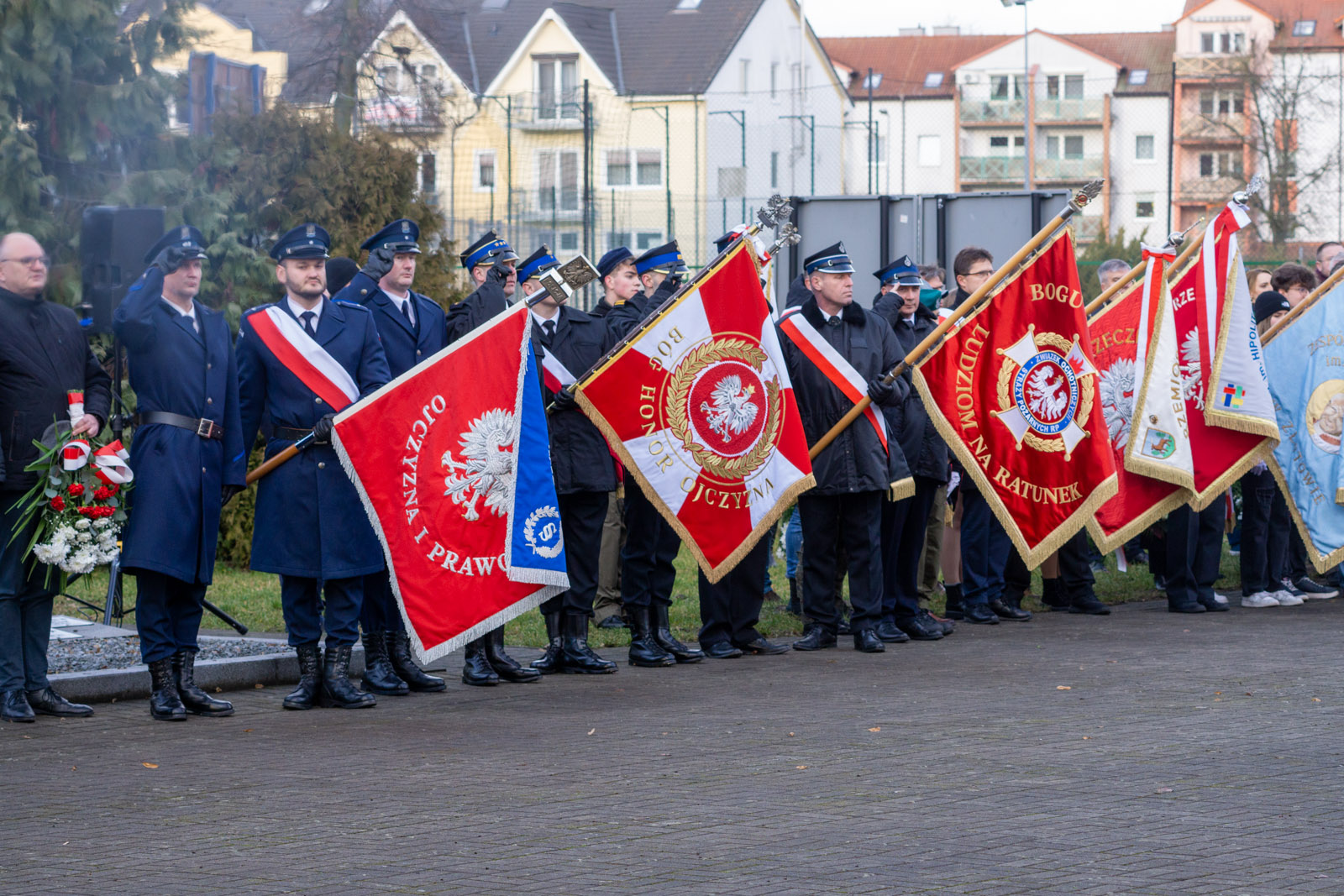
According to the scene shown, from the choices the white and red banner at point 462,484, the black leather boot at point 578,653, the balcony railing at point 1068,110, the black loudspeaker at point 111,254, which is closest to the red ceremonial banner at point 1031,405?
the black leather boot at point 578,653

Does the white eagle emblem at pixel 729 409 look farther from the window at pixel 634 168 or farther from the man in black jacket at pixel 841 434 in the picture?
the window at pixel 634 168

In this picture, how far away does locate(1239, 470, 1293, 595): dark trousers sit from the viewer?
12.5m

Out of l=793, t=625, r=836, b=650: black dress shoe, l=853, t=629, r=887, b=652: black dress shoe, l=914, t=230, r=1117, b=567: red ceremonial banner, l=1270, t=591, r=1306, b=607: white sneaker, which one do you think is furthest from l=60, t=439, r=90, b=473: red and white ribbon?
l=1270, t=591, r=1306, b=607: white sneaker

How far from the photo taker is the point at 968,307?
10.5m

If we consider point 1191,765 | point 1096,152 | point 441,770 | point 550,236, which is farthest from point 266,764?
point 1096,152

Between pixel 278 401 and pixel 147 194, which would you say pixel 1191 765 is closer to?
pixel 278 401


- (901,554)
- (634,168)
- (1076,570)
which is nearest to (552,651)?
(901,554)

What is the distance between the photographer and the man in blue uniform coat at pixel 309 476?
8391 millimetres

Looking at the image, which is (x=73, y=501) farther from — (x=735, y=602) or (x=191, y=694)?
(x=735, y=602)

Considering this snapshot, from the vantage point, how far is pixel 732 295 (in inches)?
384

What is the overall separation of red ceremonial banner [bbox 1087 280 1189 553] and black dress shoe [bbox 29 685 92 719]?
6.23 m

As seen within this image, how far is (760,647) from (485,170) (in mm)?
26431

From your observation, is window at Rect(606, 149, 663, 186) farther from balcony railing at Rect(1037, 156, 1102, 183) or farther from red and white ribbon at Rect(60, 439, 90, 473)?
balcony railing at Rect(1037, 156, 1102, 183)

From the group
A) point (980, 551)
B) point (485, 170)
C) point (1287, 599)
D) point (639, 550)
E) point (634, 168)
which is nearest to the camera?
point (639, 550)
